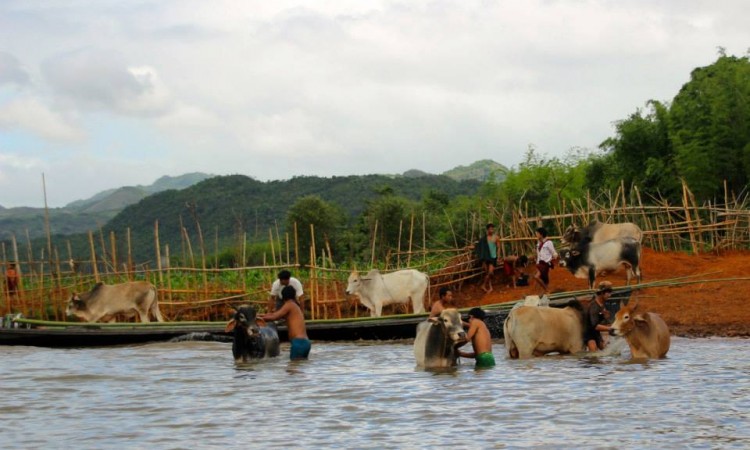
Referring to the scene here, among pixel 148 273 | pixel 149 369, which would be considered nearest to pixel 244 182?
pixel 148 273

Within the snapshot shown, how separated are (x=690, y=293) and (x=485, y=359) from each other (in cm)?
829

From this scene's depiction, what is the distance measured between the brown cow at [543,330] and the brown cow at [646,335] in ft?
1.93

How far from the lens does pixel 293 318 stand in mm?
13984

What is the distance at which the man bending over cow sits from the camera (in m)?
13.2

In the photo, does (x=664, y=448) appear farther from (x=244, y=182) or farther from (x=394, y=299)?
(x=244, y=182)

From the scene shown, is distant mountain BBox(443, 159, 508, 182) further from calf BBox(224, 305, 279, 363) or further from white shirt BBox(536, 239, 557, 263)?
calf BBox(224, 305, 279, 363)

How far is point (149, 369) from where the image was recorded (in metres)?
14.9

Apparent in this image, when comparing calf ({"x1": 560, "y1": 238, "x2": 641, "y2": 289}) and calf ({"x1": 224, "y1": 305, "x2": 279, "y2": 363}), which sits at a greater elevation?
calf ({"x1": 560, "y1": 238, "x2": 641, "y2": 289})

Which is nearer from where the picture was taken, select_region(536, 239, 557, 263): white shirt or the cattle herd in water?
the cattle herd in water

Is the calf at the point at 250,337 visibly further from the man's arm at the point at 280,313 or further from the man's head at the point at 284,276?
the man's head at the point at 284,276

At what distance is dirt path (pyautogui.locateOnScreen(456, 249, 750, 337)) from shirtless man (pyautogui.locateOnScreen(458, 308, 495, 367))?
5316mm

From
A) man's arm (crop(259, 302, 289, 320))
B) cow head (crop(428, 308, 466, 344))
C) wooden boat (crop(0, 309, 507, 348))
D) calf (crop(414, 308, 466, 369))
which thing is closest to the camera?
cow head (crop(428, 308, 466, 344))

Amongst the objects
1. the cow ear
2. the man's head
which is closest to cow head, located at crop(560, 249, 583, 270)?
the cow ear

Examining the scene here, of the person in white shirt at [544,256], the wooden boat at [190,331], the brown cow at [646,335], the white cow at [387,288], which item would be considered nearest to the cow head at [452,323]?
the brown cow at [646,335]
